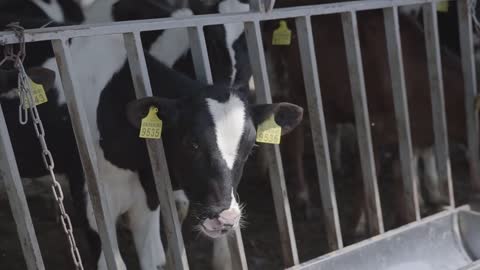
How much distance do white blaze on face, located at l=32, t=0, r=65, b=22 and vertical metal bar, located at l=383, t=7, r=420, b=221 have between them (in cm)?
182

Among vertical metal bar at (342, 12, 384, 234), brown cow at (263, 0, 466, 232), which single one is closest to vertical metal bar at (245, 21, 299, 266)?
vertical metal bar at (342, 12, 384, 234)

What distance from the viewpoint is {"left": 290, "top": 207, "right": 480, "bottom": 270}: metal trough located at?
304cm

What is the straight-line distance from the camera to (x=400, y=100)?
11.1ft

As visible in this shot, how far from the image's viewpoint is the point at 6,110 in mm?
3031

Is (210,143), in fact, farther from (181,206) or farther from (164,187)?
(181,206)

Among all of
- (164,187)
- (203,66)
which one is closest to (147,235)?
(164,187)

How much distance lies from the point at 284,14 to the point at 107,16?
146 centimetres

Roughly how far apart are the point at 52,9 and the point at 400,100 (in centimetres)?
204

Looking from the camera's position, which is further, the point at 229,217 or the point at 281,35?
the point at 281,35

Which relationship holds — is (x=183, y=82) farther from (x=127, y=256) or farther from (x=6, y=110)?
(x=127, y=256)

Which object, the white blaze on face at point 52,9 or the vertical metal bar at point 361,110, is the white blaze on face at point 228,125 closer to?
the vertical metal bar at point 361,110

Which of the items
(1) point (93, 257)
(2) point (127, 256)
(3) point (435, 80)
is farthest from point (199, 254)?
(3) point (435, 80)

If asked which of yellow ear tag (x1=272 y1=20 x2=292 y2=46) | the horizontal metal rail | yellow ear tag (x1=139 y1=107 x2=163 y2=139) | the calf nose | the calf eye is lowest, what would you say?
the calf nose

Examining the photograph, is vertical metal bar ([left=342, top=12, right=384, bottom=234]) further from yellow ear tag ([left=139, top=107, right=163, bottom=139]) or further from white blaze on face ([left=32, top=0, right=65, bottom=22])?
white blaze on face ([left=32, top=0, right=65, bottom=22])
